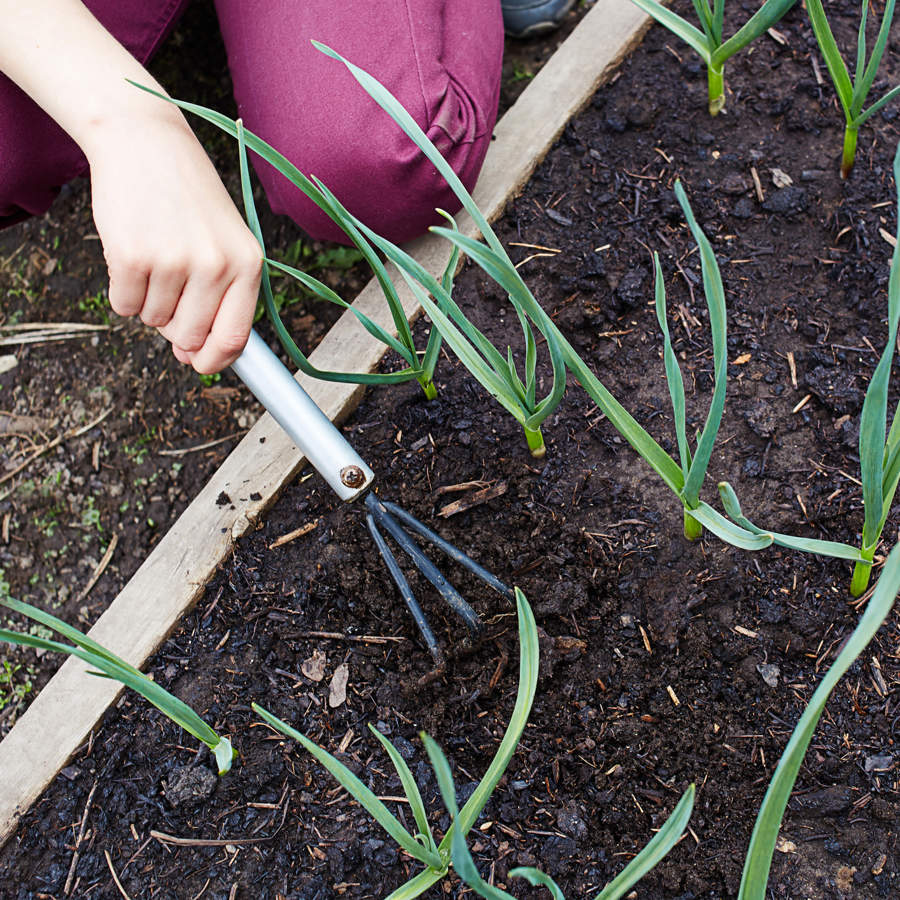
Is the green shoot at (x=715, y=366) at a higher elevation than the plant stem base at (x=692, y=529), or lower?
higher

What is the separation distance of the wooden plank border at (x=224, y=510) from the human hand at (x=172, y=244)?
24cm

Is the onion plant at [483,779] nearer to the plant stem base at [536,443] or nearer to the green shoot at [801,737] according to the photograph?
the green shoot at [801,737]

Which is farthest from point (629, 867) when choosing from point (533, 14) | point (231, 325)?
point (533, 14)

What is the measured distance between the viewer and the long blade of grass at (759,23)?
996 millimetres

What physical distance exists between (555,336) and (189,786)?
2.25 ft

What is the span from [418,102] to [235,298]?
Result: 43 centimetres

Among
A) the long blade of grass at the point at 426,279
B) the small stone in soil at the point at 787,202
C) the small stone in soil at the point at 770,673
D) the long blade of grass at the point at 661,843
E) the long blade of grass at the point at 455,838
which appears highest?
the long blade of grass at the point at 426,279

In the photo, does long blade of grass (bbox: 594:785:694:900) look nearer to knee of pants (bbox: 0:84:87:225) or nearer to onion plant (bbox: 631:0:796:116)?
onion plant (bbox: 631:0:796:116)

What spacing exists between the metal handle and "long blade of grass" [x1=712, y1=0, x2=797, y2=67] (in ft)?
2.25

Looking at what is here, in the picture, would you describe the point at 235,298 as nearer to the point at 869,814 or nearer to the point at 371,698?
the point at 371,698

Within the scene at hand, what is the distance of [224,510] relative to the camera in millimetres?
1187

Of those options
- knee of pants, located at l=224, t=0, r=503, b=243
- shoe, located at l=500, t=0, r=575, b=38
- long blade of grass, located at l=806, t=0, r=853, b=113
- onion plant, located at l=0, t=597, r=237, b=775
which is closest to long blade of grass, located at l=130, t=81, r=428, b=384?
knee of pants, located at l=224, t=0, r=503, b=243

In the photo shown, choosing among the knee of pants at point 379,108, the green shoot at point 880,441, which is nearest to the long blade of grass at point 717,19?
the knee of pants at point 379,108

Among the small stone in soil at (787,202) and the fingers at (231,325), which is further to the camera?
the small stone in soil at (787,202)
